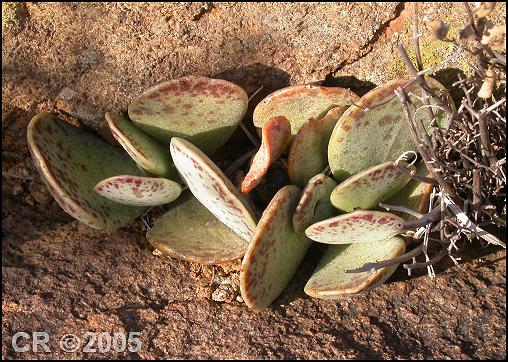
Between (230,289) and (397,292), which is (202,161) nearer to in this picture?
(230,289)

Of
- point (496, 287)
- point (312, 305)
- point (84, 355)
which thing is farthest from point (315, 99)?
point (84, 355)

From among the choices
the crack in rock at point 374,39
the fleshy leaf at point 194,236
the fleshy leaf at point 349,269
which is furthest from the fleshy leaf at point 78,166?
the crack in rock at point 374,39

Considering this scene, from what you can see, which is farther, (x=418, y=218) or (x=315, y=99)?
(x=315, y=99)

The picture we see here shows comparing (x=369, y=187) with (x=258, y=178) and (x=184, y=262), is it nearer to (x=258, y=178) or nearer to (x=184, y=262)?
(x=258, y=178)

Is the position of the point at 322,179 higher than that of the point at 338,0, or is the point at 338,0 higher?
the point at 338,0

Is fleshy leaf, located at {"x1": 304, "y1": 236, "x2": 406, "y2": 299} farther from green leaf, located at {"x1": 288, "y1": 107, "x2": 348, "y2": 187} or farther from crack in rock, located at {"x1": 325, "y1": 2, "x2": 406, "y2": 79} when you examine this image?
crack in rock, located at {"x1": 325, "y1": 2, "x2": 406, "y2": 79}

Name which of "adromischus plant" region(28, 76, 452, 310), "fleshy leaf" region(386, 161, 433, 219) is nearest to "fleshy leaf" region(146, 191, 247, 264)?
"adromischus plant" region(28, 76, 452, 310)
